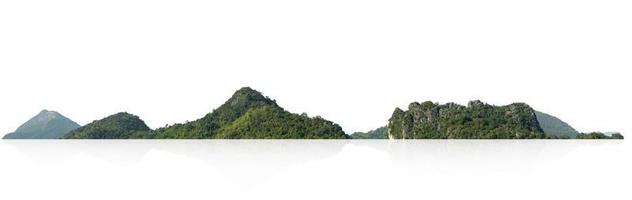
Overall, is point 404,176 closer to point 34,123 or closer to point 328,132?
point 328,132

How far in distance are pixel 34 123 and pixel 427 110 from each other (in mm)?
105861

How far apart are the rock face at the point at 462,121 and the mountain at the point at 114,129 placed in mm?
43064

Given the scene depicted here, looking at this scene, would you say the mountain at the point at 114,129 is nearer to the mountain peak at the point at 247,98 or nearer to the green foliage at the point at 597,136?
the mountain peak at the point at 247,98

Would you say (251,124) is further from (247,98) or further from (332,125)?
(247,98)

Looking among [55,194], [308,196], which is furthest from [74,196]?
[308,196]

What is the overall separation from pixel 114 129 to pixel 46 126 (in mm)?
52530

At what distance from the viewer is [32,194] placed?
385 inches

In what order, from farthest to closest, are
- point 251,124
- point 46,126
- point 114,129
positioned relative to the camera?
point 46,126 → point 114,129 → point 251,124

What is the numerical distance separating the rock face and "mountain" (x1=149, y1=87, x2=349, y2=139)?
28.3 feet

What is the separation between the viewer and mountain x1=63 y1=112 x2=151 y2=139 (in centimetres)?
10069

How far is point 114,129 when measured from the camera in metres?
103

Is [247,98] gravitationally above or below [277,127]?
above

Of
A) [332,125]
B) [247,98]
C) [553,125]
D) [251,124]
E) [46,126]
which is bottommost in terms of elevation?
[332,125]

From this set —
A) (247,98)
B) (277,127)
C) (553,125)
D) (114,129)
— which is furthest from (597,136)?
(114,129)
